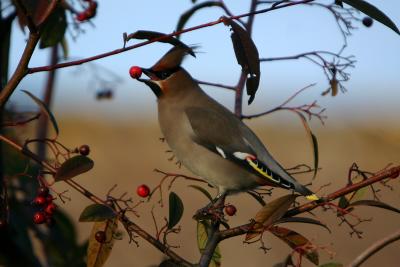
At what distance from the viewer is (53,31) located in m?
2.15

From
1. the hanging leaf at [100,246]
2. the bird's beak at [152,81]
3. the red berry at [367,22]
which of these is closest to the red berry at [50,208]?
the hanging leaf at [100,246]

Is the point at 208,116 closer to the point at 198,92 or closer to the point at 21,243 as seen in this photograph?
the point at 198,92

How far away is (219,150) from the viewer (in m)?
2.54

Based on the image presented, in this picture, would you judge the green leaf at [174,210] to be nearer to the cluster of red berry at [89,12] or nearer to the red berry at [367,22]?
the cluster of red berry at [89,12]

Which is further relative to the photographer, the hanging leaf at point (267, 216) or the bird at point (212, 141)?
the bird at point (212, 141)

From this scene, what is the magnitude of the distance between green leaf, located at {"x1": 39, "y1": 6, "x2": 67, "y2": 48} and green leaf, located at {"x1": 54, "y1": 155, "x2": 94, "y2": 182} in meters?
0.61

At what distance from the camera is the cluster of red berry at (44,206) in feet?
5.82

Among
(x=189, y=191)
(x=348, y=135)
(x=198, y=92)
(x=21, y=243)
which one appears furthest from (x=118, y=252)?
(x=348, y=135)

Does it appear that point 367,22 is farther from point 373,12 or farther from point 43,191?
point 43,191

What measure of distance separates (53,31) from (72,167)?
671mm

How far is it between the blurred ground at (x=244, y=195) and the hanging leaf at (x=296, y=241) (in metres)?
3.39

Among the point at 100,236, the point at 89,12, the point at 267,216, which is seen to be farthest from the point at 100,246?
the point at 89,12

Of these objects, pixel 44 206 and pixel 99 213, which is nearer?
pixel 99 213

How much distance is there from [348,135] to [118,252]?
7595 millimetres
